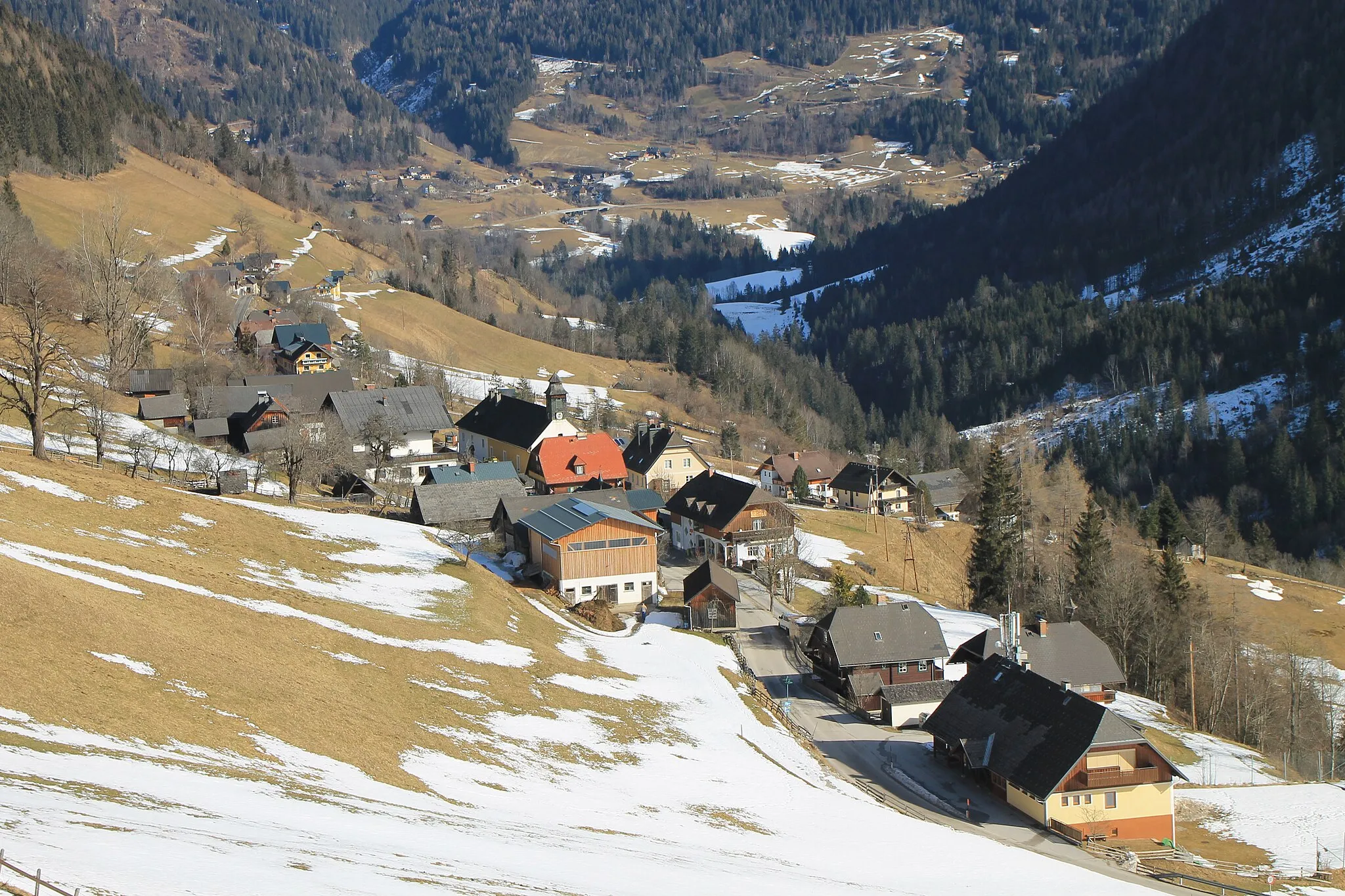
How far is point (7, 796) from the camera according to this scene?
21.9 metres

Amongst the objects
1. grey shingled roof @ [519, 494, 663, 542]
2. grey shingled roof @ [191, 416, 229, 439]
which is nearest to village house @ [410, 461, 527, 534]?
grey shingled roof @ [519, 494, 663, 542]

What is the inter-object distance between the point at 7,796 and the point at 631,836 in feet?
55.6

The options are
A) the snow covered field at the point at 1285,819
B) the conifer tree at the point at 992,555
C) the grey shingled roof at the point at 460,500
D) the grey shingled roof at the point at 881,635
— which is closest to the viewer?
the snow covered field at the point at 1285,819

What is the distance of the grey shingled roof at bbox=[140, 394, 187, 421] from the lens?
97938mm

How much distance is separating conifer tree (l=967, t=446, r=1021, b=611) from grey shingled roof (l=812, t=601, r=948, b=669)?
60.7ft

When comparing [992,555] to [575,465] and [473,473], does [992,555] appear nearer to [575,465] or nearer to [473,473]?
[575,465]

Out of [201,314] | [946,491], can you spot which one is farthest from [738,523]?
[201,314]

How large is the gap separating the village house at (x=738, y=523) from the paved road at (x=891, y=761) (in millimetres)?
13312

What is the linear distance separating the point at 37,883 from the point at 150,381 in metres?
95.6

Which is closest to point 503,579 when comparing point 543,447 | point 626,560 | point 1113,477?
point 626,560

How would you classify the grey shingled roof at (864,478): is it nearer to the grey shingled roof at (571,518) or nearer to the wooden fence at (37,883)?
the grey shingled roof at (571,518)

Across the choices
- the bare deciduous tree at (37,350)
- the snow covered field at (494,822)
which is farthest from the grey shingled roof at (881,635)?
the bare deciduous tree at (37,350)

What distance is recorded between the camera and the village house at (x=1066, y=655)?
6334 cm

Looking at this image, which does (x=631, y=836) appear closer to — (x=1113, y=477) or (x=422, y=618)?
(x=422, y=618)
